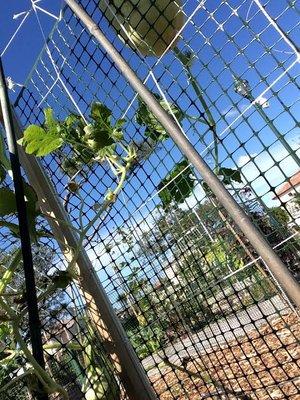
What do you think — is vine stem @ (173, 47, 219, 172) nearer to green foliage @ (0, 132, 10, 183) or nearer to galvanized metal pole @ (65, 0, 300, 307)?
galvanized metal pole @ (65, 0, 300, 307)

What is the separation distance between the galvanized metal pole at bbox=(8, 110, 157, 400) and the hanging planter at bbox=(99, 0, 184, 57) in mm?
440

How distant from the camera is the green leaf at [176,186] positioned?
1092 mm

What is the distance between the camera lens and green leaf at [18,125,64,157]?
1.04 metres

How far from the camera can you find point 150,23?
0.99 m

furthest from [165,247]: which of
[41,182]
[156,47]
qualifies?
[156,47]

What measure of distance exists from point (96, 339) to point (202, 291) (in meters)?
0.35

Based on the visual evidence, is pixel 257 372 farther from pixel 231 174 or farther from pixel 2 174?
pixel 2 174

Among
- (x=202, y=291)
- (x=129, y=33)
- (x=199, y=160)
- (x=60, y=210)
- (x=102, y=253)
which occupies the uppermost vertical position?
(x=129, y=33)

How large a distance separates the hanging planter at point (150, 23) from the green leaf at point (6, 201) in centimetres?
46

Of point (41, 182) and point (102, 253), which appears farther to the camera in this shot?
point (102, 253)

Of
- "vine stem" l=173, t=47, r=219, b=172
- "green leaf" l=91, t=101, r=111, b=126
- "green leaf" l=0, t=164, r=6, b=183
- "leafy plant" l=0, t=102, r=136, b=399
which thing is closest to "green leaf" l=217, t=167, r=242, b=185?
"vine stem" l=173, t=47, r=219, b=172

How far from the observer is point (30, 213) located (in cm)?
94

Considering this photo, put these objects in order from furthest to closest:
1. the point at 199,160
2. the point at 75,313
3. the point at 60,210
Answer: the point at 75,313 → the point at 60,210 → the point at 199,160

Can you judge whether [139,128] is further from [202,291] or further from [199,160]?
[199,160]
